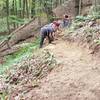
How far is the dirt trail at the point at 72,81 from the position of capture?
349 inches

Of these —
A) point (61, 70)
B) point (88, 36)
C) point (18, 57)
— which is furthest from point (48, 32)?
point (61, 70)

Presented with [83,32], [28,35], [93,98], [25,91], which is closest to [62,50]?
[83,32]

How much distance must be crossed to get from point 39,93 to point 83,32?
6.65 m

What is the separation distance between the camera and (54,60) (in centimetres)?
1192

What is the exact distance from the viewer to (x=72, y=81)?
9.76 metres

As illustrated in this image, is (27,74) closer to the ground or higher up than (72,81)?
closer to the ground

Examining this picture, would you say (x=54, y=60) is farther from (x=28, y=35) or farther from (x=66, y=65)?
(x=28, y=35)

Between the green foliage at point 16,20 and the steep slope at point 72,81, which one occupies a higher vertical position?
the green foliage at point 16,20

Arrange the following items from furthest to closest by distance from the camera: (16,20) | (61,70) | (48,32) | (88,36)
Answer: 1. (16,20)
2. (48,32)
3. (88,36)
4. (61,70)

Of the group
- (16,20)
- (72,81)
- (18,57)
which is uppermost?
(16,20)

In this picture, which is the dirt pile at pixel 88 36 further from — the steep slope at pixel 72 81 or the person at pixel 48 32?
the person at pixel 48 32

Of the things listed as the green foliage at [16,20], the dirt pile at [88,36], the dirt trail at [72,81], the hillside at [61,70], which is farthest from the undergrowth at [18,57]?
the green foliage at [16,20]

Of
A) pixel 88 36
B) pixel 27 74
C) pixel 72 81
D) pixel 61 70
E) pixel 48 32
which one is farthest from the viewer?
pixel 48 32

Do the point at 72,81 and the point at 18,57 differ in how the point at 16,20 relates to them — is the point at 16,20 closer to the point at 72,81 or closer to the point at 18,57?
the point at 18,57
